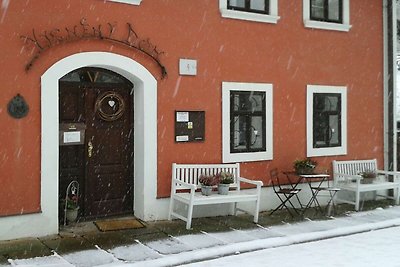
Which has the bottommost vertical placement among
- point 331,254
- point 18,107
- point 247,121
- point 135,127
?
point 331,254

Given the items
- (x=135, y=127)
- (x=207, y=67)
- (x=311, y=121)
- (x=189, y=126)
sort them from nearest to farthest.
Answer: (x=135, y=127)
(x=189, y=126)
(x=207, y=67)
(x=311, y=121)

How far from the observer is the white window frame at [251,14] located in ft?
27.8

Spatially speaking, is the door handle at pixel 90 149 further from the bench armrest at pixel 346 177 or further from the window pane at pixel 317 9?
the window pane at pixel 317 9

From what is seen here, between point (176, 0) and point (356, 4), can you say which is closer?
point (176, 0)

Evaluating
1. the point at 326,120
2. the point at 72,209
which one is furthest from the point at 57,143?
the point at 326,120

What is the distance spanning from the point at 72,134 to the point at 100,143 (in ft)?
1.66

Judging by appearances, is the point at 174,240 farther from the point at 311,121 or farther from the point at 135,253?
the point at 311,121

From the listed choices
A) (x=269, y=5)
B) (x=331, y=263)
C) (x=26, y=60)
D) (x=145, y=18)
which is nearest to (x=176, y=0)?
(x=145, y=18)

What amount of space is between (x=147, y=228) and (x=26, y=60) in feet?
9.91

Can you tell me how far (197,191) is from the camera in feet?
27.1

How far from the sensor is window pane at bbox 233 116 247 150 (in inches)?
344

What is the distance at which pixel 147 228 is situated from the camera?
7.46 metres

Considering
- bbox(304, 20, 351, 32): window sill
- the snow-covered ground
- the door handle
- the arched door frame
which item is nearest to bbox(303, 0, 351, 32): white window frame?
bbox(304, 20, 351, 32): window sill

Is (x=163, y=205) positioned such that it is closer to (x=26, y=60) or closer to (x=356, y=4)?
(x=26, y=60)
